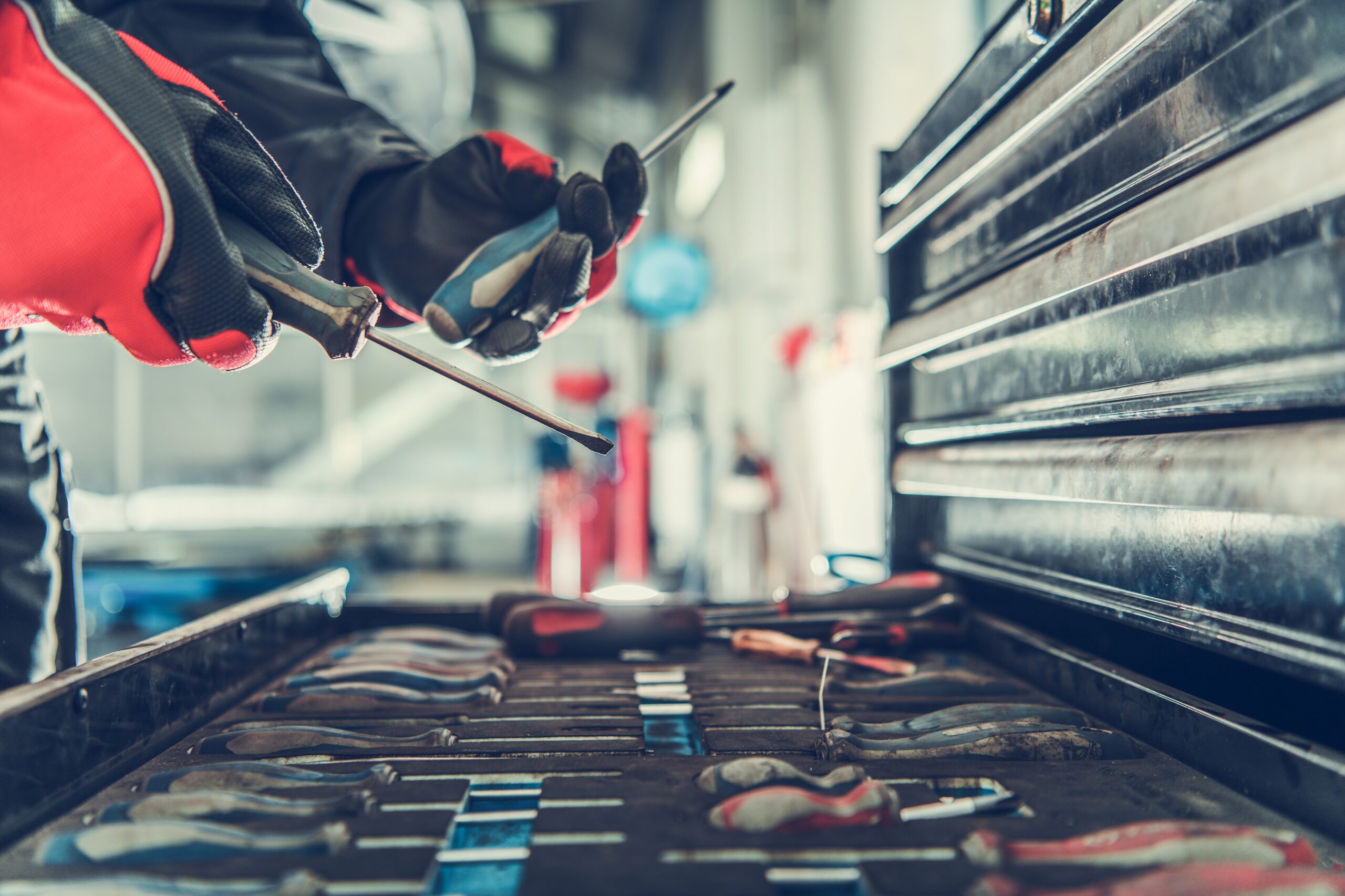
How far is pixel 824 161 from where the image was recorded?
3.54m

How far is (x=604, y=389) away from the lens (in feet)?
23.3

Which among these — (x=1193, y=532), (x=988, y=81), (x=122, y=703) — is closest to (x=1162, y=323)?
(x=1193, y=532)

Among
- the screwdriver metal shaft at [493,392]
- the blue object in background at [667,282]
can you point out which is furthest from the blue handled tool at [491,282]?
the blue object in background at [667,282]

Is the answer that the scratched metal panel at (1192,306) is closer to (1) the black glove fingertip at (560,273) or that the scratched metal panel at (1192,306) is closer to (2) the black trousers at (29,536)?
(1) the black glove fingertip at (560,273)

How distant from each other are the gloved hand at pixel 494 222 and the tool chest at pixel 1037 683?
46cm

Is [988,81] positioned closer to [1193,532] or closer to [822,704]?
[1193,532]

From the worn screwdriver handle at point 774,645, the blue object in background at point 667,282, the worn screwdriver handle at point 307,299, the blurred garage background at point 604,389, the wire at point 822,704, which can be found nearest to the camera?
the worn screwdriver handle at point 307,299

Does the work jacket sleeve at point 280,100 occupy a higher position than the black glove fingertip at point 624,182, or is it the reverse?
the work jacket sleeve at point 280,100

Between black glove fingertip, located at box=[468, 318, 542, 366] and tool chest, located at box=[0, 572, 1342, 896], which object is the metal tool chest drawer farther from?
black glove fingertip, located at box=[468, 318, 542, 366]

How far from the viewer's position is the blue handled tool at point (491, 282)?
1038 millimetres

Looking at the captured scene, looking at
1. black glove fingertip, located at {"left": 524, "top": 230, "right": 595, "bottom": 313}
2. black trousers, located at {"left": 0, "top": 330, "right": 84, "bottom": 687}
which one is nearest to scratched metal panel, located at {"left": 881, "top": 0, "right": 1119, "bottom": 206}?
black glove fingertip, located at {"left": 524, "top": 230, "right": 595, "bottom": 313}

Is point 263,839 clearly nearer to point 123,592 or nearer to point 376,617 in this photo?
point 376,617

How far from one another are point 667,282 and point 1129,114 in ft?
13.9

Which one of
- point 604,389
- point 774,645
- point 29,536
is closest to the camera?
point 29,536
